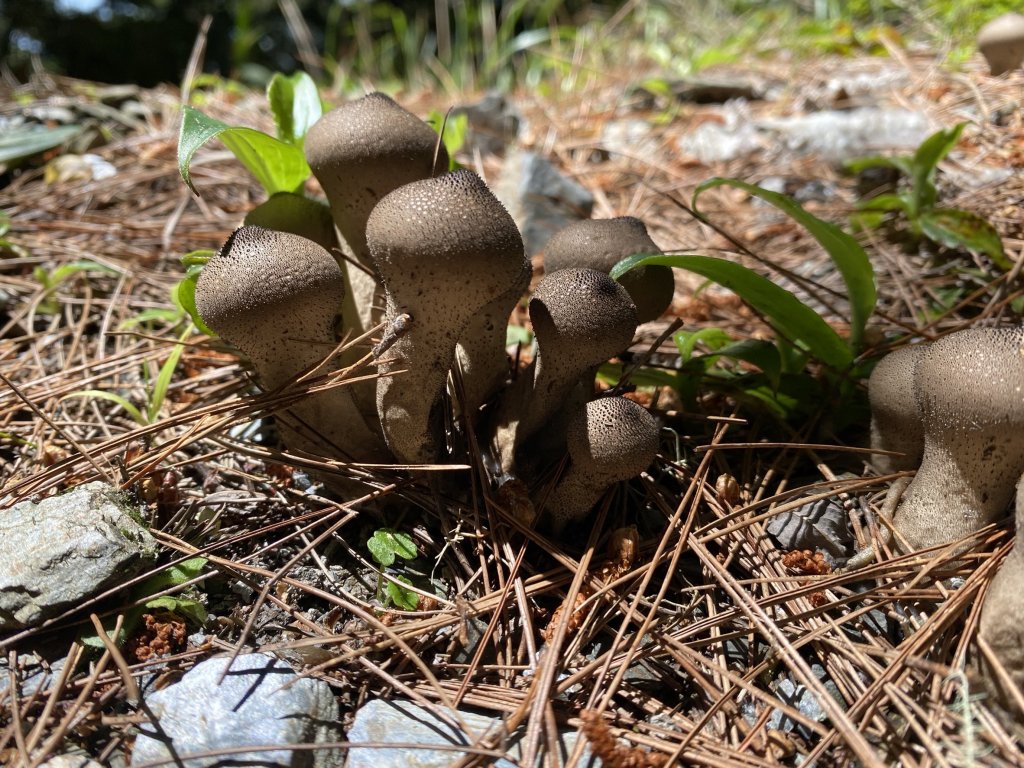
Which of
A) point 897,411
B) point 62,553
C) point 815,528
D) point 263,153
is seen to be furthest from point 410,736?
point 263,153

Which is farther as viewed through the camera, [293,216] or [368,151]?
[293,216]

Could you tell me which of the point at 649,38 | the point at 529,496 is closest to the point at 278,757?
the point at 529,496

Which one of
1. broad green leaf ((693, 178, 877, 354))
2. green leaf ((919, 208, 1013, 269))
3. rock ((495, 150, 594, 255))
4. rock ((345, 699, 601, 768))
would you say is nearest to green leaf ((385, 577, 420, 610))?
rock ((345, 699, 601, 768))

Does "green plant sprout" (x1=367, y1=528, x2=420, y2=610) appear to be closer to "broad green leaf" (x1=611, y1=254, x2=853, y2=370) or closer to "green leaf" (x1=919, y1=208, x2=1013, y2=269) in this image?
"broad green leaf" (x1=611, y1=254, x2=853, y2=370)

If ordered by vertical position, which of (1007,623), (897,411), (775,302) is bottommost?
(1007,623)

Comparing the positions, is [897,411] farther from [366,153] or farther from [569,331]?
[366,153]

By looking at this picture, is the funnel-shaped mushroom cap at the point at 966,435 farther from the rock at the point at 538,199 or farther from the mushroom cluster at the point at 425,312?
the rock at the point at 538,199

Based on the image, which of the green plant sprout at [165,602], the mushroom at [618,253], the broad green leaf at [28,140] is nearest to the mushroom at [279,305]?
the green plant sprout at [165,602]
